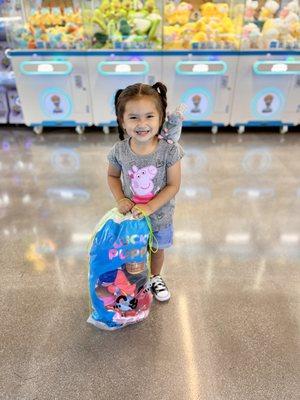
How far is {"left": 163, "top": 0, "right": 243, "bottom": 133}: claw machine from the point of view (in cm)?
340

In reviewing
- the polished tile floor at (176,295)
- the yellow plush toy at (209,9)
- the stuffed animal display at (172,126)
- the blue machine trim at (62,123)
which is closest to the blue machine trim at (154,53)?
the yellow plush toy at (209,9)

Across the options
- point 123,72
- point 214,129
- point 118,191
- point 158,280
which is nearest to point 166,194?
point 118,191

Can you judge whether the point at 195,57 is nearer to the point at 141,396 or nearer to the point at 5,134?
the point at 5,134

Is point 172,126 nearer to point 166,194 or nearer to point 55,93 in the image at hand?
point 166,194

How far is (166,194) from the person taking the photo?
4.62ft

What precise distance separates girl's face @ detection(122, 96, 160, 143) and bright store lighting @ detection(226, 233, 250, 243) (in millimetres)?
1212

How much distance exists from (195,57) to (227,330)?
108 inches

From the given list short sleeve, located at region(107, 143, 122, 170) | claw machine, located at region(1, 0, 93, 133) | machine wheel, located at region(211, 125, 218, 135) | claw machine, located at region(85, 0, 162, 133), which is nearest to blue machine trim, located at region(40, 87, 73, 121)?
claw machine, located at region(1, 0, 93, 133)

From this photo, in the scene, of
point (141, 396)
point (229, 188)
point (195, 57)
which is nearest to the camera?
point (141, 396)

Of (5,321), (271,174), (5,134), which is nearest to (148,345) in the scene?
(5,321)

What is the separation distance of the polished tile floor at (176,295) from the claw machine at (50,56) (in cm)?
92

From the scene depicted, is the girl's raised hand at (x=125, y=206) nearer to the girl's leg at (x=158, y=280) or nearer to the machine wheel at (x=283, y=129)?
the girl's leg at (x=158, y=280)

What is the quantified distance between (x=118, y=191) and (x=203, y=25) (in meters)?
2.72

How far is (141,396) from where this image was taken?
1359 millimetres
